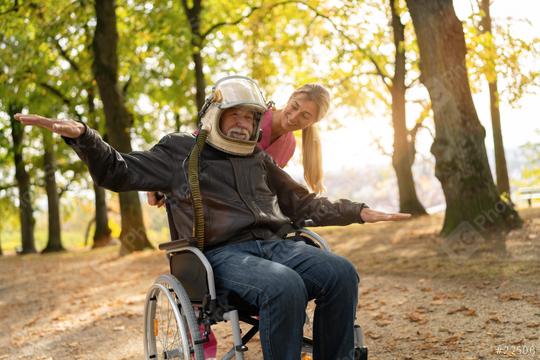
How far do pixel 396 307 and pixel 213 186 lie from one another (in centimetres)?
317

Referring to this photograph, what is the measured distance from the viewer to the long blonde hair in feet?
14.4

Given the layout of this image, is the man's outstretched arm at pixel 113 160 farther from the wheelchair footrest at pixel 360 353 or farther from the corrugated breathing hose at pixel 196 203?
the wheelchair footrest at pixel 360 353

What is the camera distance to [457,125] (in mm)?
9094

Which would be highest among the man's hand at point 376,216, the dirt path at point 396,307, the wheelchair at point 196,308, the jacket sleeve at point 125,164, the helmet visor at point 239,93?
the helmet visor at point 239,93

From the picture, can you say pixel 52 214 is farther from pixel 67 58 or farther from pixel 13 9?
pixel 13 9

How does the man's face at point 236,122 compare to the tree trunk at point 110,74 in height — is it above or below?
below

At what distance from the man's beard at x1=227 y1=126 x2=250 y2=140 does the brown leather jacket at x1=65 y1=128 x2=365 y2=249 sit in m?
0.10

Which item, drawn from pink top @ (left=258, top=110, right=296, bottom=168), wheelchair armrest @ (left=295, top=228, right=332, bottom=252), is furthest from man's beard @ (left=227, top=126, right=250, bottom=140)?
pink top @ (left=258, top=110, right=296, bottom=168)

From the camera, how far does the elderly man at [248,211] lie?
9.44 ft

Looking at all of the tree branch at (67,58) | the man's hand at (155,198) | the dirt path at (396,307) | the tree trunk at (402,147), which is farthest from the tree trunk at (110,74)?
the man's hand at (155,198)

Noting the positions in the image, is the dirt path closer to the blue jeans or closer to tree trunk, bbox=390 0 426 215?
the blue jeans

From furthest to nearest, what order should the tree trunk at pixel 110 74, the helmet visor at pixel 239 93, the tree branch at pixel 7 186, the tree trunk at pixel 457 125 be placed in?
the tree branch at pixel 7 186 → the tree trunk at pixel 110 74 → the tree trunk at pixel 457 125 → the helmet visor at pixel 239 93

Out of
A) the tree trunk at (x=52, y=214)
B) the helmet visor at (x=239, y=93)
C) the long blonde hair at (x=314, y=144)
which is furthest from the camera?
the tree trunk at (x=52, y=214)

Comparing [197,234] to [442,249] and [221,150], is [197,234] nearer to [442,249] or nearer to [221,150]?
[221,150]
